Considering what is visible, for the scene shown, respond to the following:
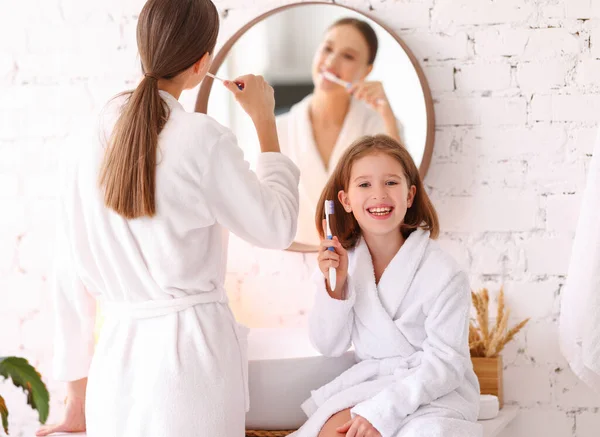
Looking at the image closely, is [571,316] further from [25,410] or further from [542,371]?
[25,410]

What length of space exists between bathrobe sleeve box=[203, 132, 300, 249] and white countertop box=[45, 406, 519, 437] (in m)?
0.54

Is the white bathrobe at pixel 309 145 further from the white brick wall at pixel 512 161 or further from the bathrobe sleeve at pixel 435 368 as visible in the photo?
the bathrobe sleeve at pixel 435 368

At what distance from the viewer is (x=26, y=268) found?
2104 millimetres

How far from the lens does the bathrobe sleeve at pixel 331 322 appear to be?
59.5 inches

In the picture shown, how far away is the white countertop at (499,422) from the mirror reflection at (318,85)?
581mm

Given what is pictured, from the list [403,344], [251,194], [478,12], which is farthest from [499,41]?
[251,194]

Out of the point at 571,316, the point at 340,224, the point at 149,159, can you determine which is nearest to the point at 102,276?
the point at 149,159

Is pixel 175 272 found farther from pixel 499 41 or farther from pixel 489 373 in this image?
pixel 499 41

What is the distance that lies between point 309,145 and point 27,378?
33.1 inches

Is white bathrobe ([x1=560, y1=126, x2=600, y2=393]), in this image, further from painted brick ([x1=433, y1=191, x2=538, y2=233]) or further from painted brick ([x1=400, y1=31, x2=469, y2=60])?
painted brick ([x1=400, y1=31, x2=469, y2=60])

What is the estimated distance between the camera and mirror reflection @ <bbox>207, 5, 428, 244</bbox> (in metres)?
1.87

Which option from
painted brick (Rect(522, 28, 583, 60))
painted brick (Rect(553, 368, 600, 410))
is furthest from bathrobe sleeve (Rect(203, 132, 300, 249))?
painted brick (Rect(553, 368, 600, 410))

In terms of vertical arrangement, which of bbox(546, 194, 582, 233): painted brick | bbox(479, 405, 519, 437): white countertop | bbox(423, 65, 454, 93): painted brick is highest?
bbox(423, 65, 454, 93): painted brick

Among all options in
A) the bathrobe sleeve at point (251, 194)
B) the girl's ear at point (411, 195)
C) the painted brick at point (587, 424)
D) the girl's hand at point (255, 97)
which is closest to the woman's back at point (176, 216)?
the bathrobe sleeve at point (251, 194)
